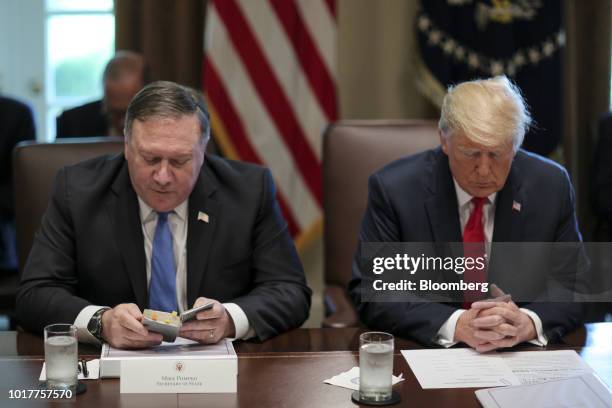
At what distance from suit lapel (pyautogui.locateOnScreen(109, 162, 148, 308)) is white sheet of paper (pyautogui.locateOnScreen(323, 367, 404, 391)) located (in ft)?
2.54

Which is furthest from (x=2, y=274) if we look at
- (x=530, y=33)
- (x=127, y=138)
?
(x=530, y=33)

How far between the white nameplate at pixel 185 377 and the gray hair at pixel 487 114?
974 mm

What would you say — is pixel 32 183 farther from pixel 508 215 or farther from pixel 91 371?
pixel 508 215

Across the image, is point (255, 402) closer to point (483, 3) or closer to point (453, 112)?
point (453, 112)

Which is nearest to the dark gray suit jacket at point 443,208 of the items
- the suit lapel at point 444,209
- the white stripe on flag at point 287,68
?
the suit lapel at point 444,209

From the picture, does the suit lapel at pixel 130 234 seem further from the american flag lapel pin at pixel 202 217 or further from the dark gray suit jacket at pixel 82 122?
the dark gray suit jacket at pixel 82 122

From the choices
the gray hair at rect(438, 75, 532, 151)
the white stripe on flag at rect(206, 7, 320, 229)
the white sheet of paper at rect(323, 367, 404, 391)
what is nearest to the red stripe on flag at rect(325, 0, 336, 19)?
the white stripe on flag at rect(206, 7, 320, 229)

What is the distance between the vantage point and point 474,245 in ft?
8.37

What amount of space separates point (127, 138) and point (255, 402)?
97 centimetres

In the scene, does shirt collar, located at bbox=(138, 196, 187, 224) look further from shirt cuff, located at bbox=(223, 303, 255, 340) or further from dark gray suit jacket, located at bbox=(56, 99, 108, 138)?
dark gray suit jacket, located at bbox=(56, 99, 108, 138)

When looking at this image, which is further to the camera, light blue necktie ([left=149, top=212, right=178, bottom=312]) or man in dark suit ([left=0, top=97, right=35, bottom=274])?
man in dark suit ([left=0, top=97, right=35, bottom=274])

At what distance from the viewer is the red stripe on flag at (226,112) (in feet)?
15.2

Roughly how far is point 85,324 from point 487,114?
1214 millimetres

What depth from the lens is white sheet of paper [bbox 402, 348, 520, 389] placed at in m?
2.14
